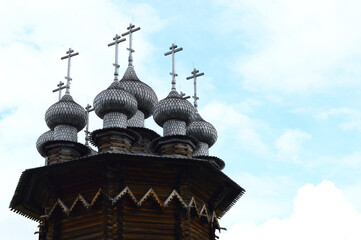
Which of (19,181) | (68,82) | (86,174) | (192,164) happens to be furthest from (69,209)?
(68,82)

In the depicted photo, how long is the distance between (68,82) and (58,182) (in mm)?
4868

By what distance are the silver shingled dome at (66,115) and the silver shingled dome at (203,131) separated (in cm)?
400

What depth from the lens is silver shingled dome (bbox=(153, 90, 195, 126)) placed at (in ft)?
68.3

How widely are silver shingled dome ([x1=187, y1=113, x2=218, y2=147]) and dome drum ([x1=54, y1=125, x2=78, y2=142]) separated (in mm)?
4181

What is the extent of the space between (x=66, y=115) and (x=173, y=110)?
361cm

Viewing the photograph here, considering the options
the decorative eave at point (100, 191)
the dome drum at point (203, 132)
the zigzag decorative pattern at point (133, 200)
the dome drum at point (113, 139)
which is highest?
the dome drum at point (203, 132)

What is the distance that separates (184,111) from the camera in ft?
68.4

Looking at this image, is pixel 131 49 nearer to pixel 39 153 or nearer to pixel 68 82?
pixel 68 82

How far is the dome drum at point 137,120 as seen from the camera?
22.7 m

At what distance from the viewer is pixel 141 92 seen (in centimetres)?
2314

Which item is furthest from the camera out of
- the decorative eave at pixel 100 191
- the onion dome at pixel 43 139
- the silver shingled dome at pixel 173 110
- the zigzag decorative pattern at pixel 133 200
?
the onion dome at pixel 43 139

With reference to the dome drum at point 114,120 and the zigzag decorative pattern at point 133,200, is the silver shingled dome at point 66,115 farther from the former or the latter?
the zigzag decorative pattern at point 133,200

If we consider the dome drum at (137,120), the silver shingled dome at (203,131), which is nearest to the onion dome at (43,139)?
the dome drum at (137,120)

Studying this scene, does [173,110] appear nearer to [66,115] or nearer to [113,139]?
[113,139]
